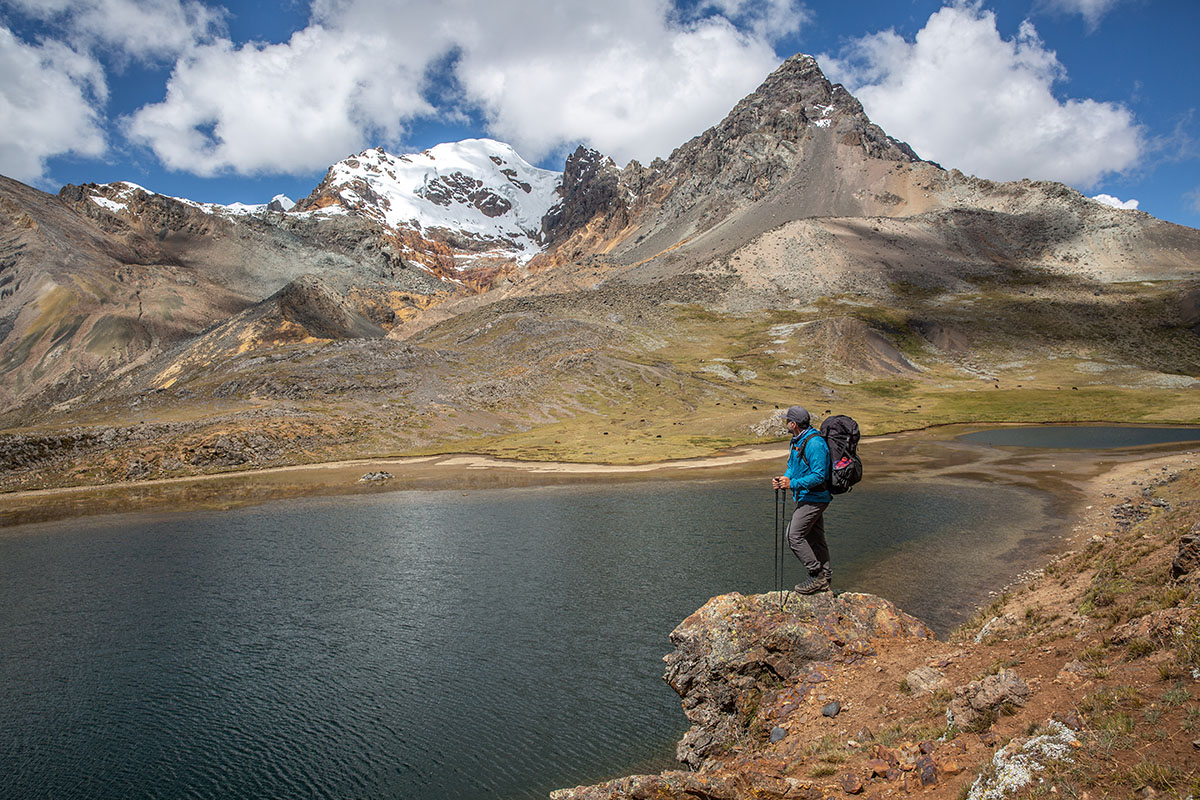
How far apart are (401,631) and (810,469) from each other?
2384 centimetres

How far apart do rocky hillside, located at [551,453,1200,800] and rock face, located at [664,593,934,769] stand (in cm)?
4

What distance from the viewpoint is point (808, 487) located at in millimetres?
17047

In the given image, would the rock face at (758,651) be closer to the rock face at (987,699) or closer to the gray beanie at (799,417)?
the rock face at (987,699)

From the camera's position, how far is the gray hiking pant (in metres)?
17.4

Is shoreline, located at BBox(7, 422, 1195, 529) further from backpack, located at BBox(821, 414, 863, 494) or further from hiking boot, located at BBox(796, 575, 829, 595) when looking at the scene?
backpack, located at BBox(821, 414, 863, 494)

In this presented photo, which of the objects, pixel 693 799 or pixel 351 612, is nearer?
pixel 693 799

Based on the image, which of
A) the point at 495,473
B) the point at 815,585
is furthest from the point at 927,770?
the point at 495,473

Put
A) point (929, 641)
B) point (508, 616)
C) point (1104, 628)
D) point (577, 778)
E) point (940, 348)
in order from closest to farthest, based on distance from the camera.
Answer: point (1104, 628) → point (929, 641) → point (577, 778) → point (508, 616) → point (940, 348)

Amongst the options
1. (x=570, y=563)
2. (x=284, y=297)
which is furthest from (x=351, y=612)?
(x=284, y=297)

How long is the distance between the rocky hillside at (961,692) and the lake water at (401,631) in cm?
544

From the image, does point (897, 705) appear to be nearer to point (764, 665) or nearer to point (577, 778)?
point (764, 665)

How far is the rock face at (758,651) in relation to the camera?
17.3 m

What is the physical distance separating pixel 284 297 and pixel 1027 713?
218827mm

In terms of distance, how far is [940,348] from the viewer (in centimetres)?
17325
